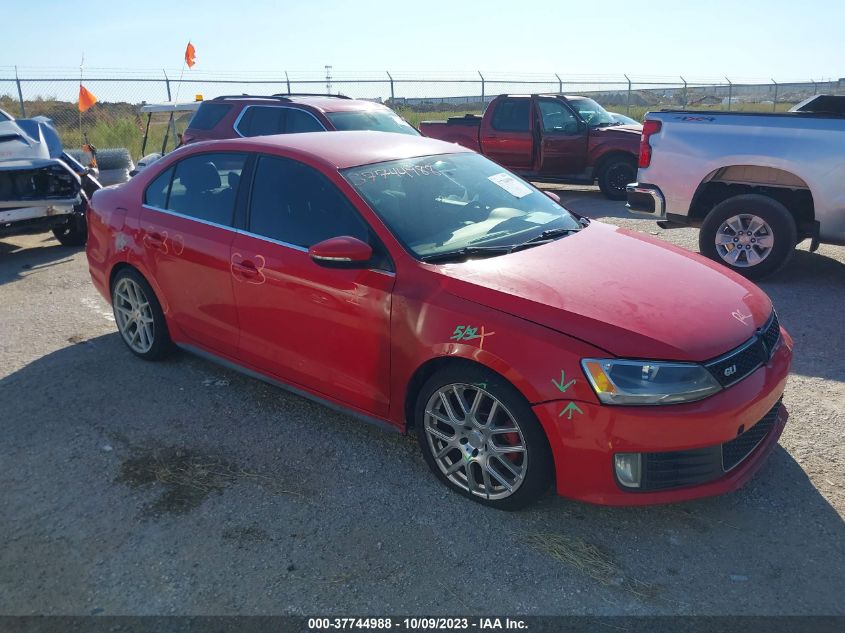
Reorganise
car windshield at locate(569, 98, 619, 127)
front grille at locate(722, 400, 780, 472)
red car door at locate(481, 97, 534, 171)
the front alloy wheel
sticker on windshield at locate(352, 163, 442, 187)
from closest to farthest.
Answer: front grille at locate(722, 400, 780, 472), the front alloy wheel, sticker on windshield at locate(352, 163, 442, 187), car windshield at locate(569, 98, 619, 127), red car door at locate(481, 97, 534, 171)

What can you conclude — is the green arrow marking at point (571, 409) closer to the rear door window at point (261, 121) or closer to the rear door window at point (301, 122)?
the rear door window at point (301, 122)

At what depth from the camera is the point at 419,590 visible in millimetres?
2807

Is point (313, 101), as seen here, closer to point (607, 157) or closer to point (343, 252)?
point (607, 157)

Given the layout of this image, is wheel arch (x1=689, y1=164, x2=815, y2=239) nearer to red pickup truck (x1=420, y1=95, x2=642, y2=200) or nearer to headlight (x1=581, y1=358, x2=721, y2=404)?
headlight (x1=581, y1=358, x2=721, y2=404)

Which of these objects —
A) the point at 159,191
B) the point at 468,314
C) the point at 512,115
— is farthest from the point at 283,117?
the point at 468,314

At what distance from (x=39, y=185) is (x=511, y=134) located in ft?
25.6

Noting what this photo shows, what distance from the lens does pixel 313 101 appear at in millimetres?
9391

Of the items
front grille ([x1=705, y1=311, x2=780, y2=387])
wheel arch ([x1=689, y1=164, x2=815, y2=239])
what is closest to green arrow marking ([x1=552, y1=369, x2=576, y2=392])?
front grille ([x1=705, y1=311, x2=780, y2=387])

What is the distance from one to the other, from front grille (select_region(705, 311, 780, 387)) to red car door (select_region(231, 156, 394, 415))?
1498mm

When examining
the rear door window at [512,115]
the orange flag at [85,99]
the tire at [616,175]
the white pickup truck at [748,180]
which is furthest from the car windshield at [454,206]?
the orange flag at [85,99]

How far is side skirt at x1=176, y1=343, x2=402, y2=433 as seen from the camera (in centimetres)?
365

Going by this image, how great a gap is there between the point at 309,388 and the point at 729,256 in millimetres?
4952

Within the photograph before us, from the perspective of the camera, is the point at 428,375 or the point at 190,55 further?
the point at 190,55

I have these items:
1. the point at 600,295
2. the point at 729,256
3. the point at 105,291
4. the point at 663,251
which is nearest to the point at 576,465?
the point at 600,295
